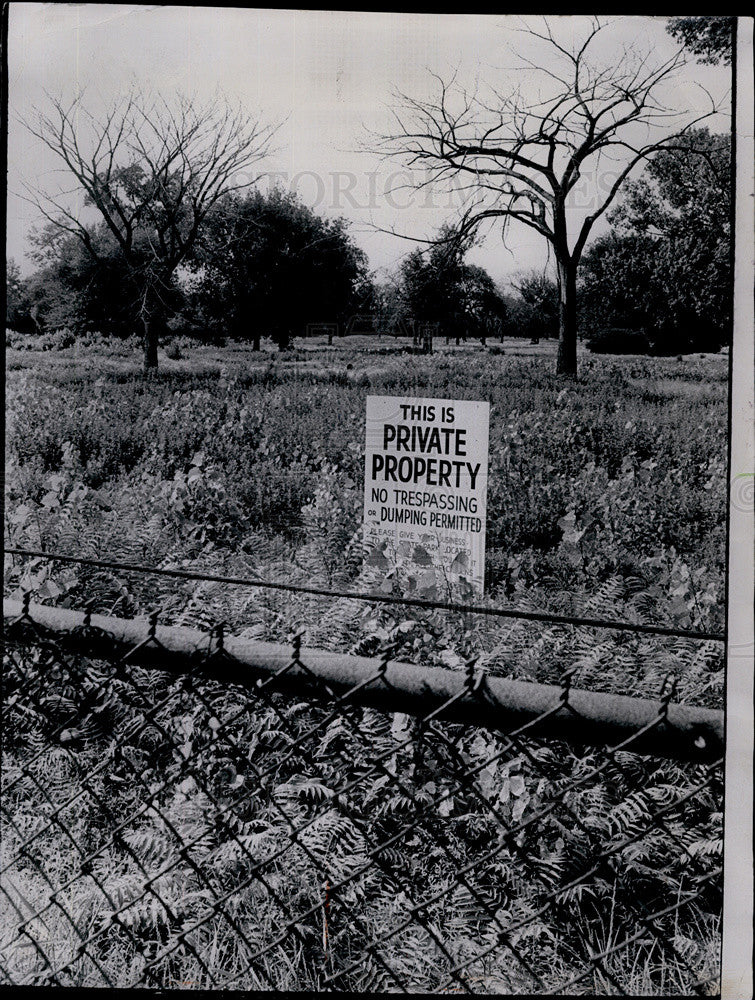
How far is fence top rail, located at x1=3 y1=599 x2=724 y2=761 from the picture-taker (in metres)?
1.03

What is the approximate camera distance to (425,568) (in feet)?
5.67

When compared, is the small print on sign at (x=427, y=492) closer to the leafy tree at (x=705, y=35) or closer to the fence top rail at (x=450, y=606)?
the fence top rail at (x=450, y=606)

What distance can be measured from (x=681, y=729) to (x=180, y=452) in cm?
135

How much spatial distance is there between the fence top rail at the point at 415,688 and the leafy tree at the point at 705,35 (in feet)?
3.41

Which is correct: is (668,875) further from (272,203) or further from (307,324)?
(272,203)

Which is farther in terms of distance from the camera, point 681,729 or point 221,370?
point 221,370

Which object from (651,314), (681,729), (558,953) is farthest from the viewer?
(651,314)

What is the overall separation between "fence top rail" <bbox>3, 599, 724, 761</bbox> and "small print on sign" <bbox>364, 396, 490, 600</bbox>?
1.81 ft

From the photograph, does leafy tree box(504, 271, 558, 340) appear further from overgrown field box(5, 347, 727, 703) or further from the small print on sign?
the small print on sign

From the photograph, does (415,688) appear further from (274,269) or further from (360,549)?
(274,269)

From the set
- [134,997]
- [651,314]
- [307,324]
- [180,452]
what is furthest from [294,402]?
[134,997]

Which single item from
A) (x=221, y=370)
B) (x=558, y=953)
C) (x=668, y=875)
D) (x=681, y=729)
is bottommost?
(x=558, y=953)

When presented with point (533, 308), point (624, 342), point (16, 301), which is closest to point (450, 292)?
point (533, 308)

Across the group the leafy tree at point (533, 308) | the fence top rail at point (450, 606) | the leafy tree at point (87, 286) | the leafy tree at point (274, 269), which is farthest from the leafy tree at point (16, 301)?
the leafy tree at point (533, 308)
